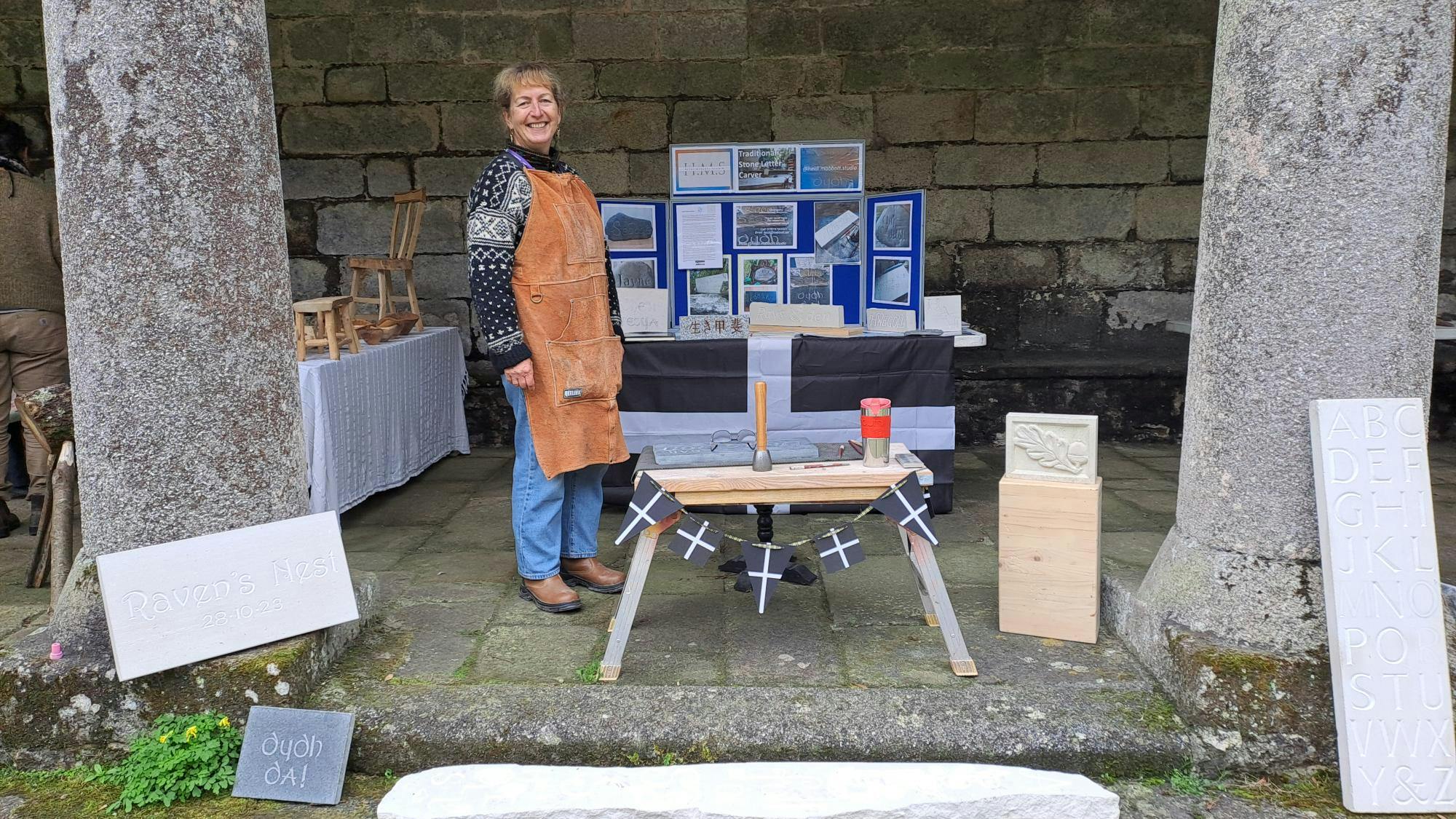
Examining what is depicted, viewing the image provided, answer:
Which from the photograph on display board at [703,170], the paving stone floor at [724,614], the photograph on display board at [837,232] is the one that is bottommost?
the paving stone floor at [724,614]

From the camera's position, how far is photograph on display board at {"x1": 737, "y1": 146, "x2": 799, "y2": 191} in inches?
189

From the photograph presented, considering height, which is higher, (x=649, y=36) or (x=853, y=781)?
(x=649, y=36)

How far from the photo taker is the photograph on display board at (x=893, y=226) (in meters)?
4.68

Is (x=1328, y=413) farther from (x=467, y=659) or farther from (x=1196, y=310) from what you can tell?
(x=467, y=659)

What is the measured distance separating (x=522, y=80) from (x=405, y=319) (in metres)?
2.29

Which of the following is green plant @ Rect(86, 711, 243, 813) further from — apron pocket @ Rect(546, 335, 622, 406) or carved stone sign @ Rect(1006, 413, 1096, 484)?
carved stone sign @ Rect(1006, 413, 1096, 484)

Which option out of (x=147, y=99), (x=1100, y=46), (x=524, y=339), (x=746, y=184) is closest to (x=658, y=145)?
(x=746, y=184)

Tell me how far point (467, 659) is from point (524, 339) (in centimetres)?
95

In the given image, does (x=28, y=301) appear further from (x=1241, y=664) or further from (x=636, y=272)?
(x=1241, y=664)

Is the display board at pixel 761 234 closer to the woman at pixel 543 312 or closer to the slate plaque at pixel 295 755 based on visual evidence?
the woman at pixel 543 312

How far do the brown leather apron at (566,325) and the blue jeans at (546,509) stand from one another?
70 mm

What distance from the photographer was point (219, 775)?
2662mm

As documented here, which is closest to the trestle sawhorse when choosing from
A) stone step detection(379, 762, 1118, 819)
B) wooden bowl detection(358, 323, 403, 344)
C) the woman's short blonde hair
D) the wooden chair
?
stone step detection(379, 762, 1118, 819)

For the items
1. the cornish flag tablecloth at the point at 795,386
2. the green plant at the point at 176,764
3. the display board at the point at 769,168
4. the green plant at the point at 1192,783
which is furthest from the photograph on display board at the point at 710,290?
the green plant at the point at 1192,783
